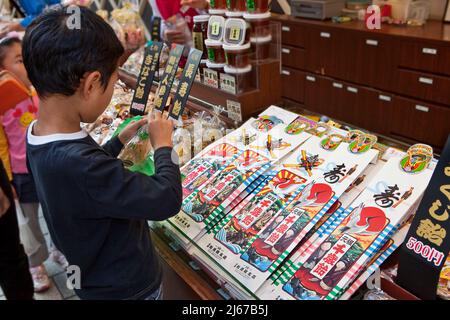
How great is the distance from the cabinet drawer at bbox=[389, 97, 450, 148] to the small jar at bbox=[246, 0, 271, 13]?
2.02 metres

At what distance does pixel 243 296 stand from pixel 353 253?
0.28 m

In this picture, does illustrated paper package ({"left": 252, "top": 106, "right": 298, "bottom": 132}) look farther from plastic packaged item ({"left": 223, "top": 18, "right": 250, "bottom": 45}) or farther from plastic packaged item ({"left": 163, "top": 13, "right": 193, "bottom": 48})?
plastic packaged item ({"left": 163, "top": 13, "right": 193, "bottom": 48})

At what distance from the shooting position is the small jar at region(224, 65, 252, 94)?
149 cm

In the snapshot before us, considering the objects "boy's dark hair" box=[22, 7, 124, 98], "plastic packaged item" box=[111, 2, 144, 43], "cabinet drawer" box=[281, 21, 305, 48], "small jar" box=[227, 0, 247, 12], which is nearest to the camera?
"boy's dark hair" box=[22, 7, 124, 98]

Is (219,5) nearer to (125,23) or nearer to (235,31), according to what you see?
(235,31)

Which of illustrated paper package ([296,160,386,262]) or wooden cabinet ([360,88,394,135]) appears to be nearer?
illustrated paper package ([296,160,386,262])

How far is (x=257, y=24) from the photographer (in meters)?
1.58

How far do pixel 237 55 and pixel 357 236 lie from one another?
0.88 m

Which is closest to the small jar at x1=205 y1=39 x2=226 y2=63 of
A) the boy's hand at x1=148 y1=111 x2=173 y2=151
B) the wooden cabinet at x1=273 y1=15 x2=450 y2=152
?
the boy's hand at x1=148 y1=111 x2=173 y2=151

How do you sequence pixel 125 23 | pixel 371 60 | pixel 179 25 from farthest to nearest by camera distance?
pixel 371 60, pixel 125 23, pixel 179 25

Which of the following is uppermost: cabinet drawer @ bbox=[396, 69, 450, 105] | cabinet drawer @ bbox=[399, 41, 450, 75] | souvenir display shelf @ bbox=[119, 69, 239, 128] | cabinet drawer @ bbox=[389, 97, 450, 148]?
souvenir display shelf @ bbox=[119, 69, 239, 128]

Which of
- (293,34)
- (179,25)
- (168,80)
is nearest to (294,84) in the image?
(293,34)

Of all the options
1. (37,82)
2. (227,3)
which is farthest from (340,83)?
(37,82)
